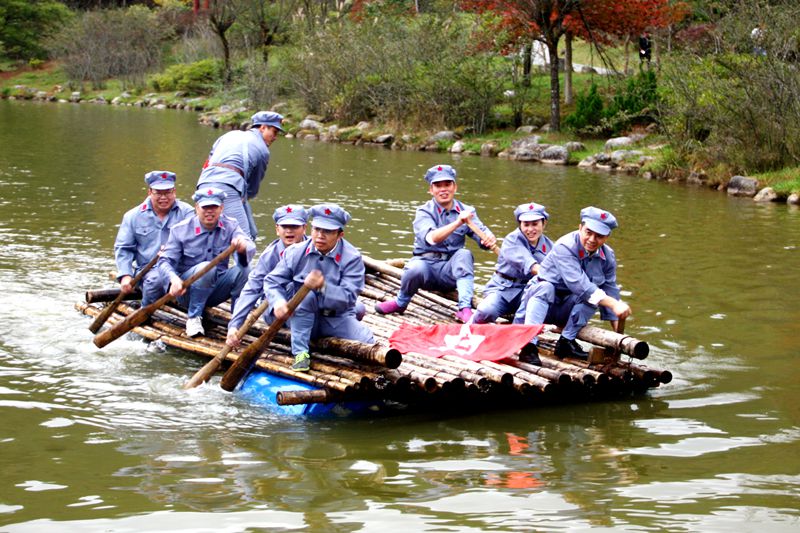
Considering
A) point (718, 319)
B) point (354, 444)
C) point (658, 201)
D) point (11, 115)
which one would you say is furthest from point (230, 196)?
point (11, 115)

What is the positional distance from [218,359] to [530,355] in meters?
2.25

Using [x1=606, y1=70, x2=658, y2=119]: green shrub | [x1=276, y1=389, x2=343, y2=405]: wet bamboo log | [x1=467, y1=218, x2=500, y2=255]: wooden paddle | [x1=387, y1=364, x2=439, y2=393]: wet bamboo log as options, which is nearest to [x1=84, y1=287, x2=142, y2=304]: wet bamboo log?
[x1=467, y1=218, x2=500, y2=255]: wooden paddle

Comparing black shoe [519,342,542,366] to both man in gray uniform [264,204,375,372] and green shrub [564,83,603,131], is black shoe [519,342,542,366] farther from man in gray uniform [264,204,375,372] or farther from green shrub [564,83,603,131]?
green shrub [564,83,603,131]

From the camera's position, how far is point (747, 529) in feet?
18.1

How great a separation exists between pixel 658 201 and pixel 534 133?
976 cm

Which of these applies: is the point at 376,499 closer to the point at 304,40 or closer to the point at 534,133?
the point at 534,133

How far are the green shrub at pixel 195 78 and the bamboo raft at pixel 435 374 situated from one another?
40015mm

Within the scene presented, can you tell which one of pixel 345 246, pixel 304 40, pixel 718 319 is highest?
pixel 304 40

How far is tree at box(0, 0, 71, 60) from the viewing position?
190 feet

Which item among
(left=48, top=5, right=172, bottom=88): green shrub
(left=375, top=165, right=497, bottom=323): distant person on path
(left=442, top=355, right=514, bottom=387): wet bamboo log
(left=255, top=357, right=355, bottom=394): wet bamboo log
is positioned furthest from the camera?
(left=48, top=5, right=172, bottom=88): green shrub

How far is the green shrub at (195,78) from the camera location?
4753cm

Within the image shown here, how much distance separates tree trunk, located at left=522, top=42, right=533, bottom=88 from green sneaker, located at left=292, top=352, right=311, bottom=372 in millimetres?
23345

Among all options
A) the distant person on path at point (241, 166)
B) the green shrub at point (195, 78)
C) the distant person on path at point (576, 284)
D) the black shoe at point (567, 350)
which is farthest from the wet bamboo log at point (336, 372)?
the green shrub at point (195, 78)

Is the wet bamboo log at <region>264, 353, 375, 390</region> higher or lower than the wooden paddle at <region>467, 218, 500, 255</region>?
lower
